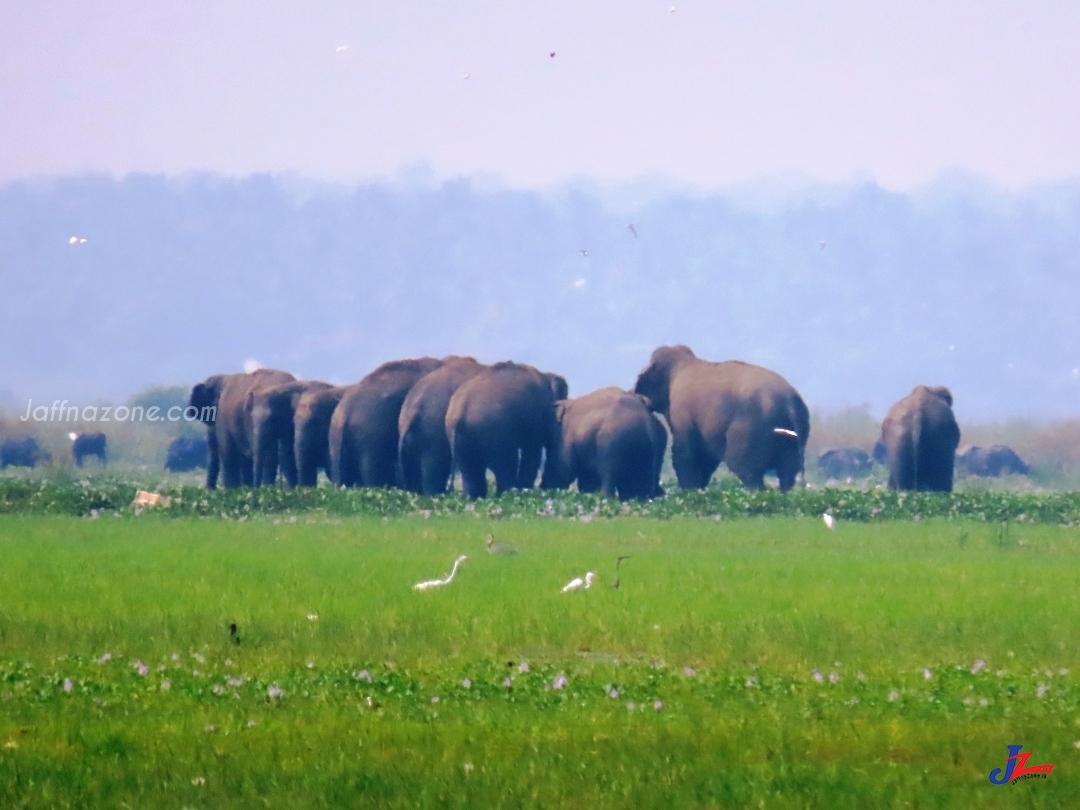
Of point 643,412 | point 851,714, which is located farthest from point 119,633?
point 643,412

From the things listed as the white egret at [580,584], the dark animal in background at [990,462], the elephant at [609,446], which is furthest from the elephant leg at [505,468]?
the dark animal in background at [990,462]

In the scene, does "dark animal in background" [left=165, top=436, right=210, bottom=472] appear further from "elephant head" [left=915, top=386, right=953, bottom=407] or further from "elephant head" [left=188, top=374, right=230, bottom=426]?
"elephant head" [left=915, top=386, right=953, bottom=407]

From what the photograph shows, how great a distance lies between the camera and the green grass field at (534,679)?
31.0ft

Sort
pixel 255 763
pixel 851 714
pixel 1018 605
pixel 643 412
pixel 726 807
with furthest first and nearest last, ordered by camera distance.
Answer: pixel 643 412 → pixel 1018 605 → pixel 851 714 → pixel 255 763 → pixel 726 807

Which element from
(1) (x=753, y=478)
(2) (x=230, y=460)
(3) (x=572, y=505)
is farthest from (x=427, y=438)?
(2) (x=230, y=460)

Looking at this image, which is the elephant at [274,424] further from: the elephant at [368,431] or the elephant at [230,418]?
the elephant at [368,431]

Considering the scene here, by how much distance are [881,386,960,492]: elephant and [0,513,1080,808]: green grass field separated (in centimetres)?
1628

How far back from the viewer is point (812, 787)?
30.5 feet

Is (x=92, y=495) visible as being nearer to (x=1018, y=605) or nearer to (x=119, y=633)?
(x=119, y=633)

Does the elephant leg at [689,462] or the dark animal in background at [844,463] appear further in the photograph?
the dark animal in background at [844,463]

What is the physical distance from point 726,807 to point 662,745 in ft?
4.77

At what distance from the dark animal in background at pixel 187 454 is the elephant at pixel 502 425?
4028cm

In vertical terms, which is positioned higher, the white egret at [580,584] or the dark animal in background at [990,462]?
the dark animal in background at [990,462]

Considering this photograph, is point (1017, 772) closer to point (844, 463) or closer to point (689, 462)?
point (689, 462)
